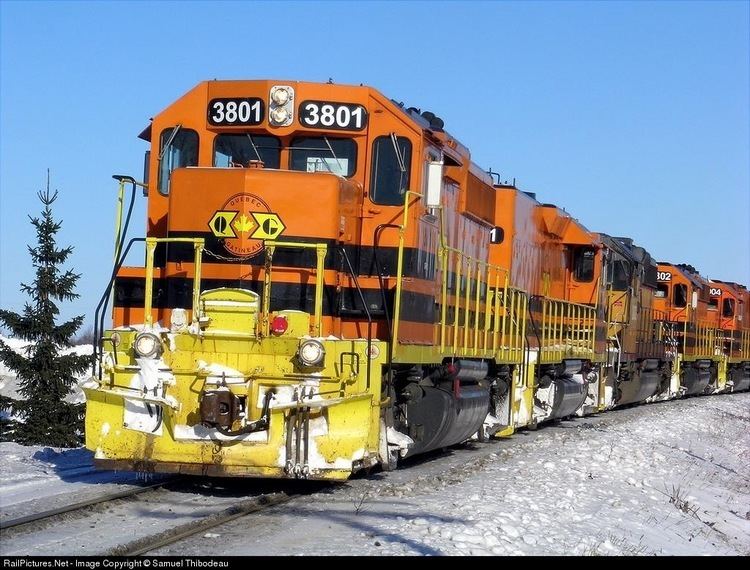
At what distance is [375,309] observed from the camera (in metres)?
9.77

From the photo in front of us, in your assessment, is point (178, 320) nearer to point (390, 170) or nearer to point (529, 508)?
point (390, 170)

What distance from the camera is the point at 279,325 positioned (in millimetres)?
8750

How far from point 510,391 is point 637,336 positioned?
1209cm

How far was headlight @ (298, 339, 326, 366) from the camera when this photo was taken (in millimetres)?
8516

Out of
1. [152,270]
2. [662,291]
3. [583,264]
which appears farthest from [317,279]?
[662,291]

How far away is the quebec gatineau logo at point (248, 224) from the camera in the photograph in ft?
30.8

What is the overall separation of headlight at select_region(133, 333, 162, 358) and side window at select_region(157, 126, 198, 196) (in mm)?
2124

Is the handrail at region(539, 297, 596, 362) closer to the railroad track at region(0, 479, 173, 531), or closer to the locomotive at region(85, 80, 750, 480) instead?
the locomotive at region(85, 80, 750, 480)

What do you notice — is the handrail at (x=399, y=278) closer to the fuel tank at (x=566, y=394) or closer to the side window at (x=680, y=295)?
the fuel tank at (x=566, y=394)

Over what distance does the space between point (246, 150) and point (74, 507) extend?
392 cm

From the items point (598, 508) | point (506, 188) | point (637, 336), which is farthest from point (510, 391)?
point (637, 336)

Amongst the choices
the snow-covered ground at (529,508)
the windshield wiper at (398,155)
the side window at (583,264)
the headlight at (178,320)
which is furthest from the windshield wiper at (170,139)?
the side window at (583,264)

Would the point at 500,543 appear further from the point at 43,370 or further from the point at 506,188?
the point at 43,370

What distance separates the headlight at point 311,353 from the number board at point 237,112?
262 cm
